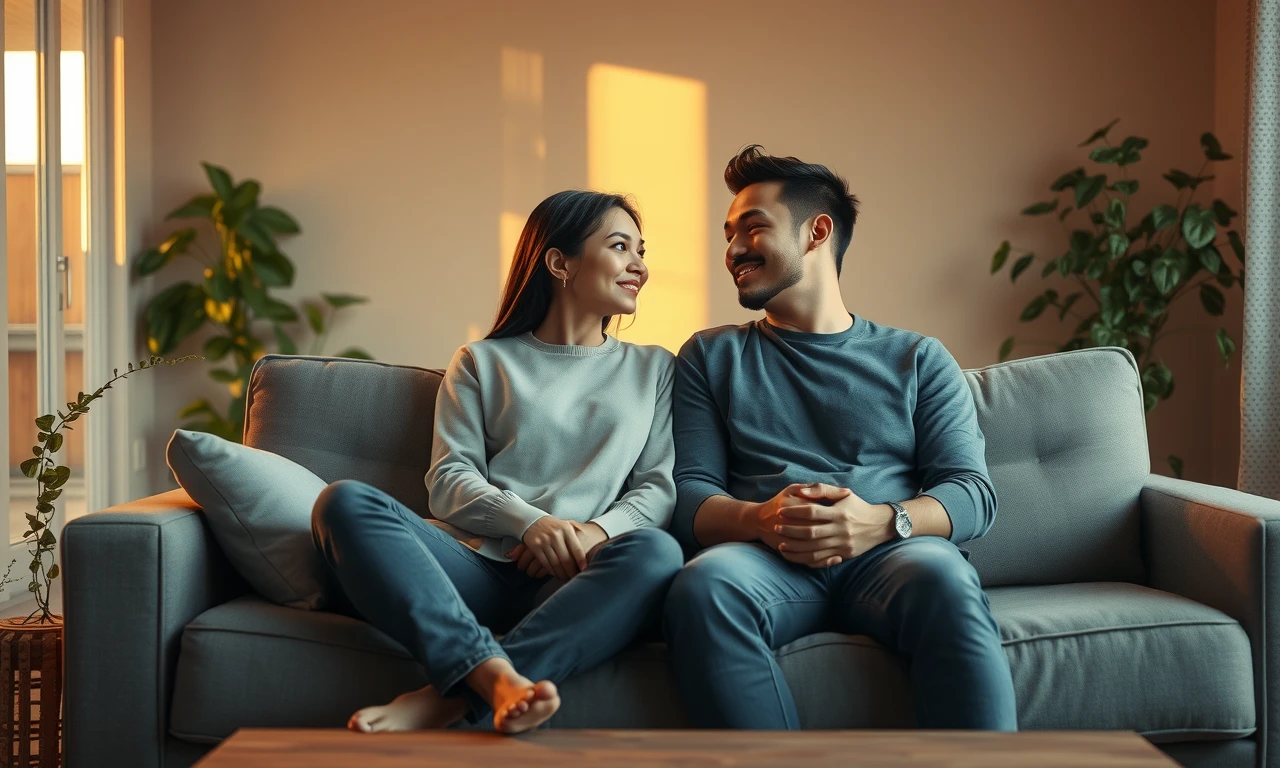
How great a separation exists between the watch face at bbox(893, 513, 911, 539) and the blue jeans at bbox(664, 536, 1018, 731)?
0.13 feet

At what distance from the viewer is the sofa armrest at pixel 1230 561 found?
1613 mm

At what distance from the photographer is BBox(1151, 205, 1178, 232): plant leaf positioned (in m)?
3.54

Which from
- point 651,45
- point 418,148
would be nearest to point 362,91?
point 418,148

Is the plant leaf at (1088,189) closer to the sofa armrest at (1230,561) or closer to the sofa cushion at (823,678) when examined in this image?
the sofa armrest at (1230,561)

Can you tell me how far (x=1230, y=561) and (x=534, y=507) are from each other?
3.59 feet

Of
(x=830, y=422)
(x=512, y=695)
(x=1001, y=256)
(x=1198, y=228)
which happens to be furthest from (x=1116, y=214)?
(x=512, y=695)

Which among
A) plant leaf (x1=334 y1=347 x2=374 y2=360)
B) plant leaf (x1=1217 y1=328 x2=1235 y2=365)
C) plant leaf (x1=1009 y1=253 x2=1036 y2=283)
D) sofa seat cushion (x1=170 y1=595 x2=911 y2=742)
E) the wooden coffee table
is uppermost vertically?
plant leaf (x1=1009 y1=253 x2=1036 y2=283)

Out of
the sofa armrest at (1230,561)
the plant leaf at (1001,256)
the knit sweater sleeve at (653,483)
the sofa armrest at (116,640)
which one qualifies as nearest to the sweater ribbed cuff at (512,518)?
the knit sweater sleeve at (653,483)

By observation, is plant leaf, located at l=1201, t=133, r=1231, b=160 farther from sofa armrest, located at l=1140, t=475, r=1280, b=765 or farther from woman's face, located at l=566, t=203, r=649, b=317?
woman's face, located at l=566, t=203, r=649, b=317

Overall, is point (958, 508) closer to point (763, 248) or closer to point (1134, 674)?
point (1134, 674)

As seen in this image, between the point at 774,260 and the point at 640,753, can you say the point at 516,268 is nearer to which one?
the point at 774,260

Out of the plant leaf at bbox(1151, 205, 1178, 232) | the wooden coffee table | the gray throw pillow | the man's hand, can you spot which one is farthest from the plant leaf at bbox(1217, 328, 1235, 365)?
the gray throw pillow

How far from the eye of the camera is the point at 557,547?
5.55ft

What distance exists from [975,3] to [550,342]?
2626 mm
